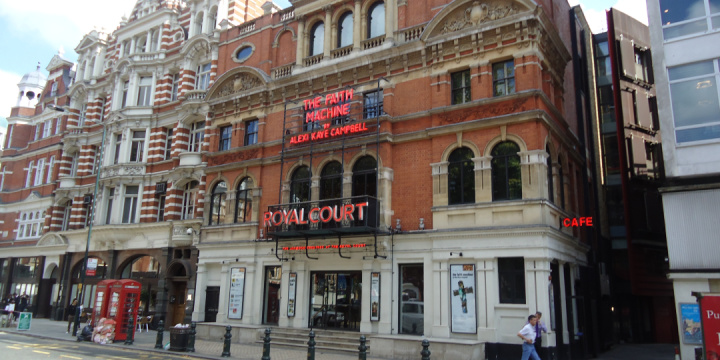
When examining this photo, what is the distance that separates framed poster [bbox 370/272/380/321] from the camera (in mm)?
20469

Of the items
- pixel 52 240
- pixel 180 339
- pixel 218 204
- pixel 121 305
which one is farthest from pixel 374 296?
pixel 52 240

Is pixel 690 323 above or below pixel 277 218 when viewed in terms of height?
below

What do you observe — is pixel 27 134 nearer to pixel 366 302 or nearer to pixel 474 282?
pixel 366 302

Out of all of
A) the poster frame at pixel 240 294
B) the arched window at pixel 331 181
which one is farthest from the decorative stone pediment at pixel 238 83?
the poster frame at pixel 240 294

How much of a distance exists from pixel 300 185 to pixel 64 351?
11.5 m

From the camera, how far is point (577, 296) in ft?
69.5

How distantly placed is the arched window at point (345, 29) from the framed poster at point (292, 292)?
37.5 ft

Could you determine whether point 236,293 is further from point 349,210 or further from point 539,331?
point 539,331

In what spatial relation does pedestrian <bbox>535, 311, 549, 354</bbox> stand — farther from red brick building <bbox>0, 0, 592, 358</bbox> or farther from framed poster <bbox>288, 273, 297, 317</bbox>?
framed poster <bbox>288, 273, 297, 317</bbox>

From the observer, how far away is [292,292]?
23.1 metres

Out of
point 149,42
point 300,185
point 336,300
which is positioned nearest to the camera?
point 336,300

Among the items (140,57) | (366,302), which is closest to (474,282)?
(366,302)

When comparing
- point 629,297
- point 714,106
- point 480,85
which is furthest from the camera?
point 629,297

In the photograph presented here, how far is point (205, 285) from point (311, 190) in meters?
8.37
